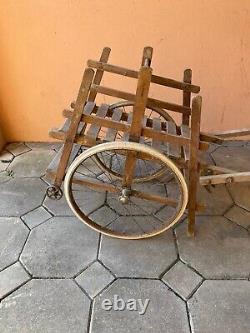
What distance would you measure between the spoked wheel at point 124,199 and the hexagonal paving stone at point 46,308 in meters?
0.46

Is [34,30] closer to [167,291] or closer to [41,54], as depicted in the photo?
[41,54]

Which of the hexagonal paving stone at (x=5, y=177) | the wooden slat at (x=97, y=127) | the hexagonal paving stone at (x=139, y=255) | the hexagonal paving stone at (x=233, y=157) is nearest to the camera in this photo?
the wooden slat at (x=97, y=127)

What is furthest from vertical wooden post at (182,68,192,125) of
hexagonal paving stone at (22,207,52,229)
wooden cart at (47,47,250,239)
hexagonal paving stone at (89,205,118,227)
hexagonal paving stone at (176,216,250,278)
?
hexagonal paving stone at (22,207,52,229)

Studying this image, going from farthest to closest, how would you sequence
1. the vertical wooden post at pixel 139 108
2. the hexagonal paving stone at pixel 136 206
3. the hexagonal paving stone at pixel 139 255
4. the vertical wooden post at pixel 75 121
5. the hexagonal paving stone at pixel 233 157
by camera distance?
1. the hexagonal paving stone at pixel 233 157
2. the hexagonal paving stone at pixel 136 206
3. the hexagonal paving stone at pixel 139 255
4. the vertical wooden post at pixel 75 121
5. the vertical wooden post at pixel 139 108

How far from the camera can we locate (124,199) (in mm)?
2035

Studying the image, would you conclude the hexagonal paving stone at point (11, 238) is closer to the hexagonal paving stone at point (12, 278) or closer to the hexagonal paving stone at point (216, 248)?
the hexagonal paving stone at point (12, 278)

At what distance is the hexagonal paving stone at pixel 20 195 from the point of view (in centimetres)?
243

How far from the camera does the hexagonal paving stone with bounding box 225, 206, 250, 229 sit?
231cm

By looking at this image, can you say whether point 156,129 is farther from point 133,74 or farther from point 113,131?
point 133,74

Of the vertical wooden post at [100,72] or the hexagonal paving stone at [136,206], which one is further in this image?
the hexagonal paving stone at [136,206]

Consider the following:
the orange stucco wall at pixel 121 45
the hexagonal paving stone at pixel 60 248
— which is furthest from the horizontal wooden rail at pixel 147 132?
the orange stucco wall at pixel 121 45

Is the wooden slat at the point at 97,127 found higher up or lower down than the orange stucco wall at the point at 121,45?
lower down

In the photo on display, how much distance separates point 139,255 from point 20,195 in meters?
1.13

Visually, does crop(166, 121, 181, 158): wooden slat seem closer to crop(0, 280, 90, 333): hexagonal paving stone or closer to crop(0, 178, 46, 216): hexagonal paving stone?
crop(0, 280, 90, 333): hexagonal paving stone
